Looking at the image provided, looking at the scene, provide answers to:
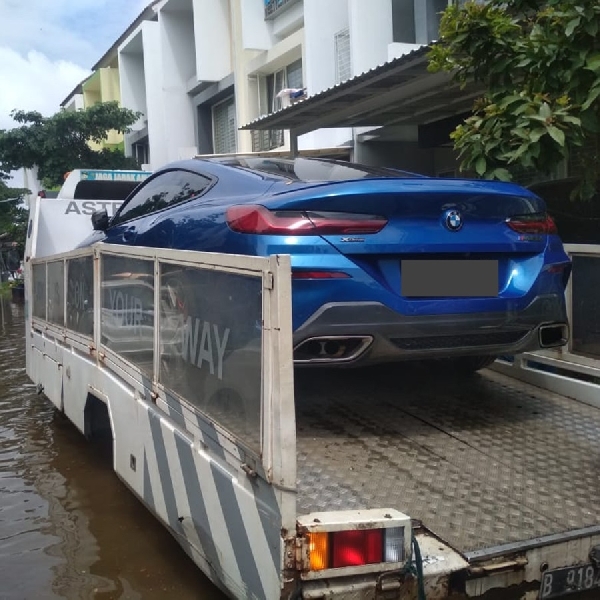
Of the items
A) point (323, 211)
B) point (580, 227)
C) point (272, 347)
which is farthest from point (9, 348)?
point (272, 347)

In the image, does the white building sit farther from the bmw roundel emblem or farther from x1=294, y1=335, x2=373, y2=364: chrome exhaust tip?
x1=294, y1=335, x2=373, y2=364: chrome exhaust tip

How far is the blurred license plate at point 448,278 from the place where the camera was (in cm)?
312

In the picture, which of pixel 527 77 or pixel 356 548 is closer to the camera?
pixel 356 548

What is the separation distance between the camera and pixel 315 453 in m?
2.90

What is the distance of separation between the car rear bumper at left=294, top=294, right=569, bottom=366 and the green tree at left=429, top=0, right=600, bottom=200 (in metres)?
0.89

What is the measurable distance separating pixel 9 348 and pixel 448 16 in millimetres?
8601

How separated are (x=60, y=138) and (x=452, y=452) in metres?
23.4

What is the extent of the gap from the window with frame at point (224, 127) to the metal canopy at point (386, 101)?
1084cm

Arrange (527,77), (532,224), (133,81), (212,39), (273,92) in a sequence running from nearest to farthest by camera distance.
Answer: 1. (532,224)
2. (527,77)
3. (273,92)
4. (212,39)
5. (133,81)

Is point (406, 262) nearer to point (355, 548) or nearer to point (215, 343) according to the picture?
point (215, 343)

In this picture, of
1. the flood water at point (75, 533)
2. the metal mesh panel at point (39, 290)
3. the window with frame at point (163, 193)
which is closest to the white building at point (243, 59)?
the metal mesh panel at point (39, 290)

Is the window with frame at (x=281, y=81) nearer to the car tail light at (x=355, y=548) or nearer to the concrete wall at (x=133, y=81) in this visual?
the concrete wall at (x=133, y=81)

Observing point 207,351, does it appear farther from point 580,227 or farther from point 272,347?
point 580,227

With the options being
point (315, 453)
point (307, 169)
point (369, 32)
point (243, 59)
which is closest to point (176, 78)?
point (243, 59)
